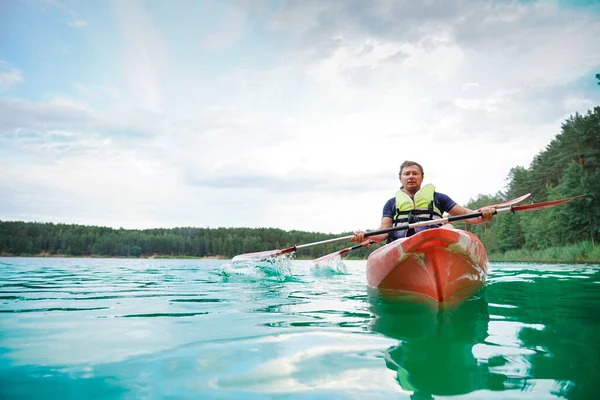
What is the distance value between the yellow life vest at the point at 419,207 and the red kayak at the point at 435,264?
1156mm

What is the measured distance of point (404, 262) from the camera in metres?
4.71

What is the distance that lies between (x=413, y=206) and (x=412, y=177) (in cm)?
67

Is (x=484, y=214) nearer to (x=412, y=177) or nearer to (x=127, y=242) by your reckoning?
(x=412, y=177)

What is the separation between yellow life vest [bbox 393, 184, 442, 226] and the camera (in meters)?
6.21

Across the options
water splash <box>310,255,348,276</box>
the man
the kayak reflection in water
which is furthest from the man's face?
water splash <box>310,255,348,276</box>

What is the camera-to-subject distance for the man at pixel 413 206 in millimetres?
6227

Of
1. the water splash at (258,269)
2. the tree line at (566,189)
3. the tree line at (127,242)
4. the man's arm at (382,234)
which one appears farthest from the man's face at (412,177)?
the tree line at (127,242)

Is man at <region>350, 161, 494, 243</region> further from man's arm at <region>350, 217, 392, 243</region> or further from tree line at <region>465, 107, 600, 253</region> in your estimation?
tree line at <region>465, 107, 600, 253</region>

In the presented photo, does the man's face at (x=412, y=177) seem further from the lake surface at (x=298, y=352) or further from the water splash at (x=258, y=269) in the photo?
the water splash at (x=258, y=269)

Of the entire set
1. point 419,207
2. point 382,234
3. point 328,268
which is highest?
point 419,207

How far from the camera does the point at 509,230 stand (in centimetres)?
5200

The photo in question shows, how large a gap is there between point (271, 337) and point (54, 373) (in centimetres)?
147

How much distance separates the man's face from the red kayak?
1894 millimetres

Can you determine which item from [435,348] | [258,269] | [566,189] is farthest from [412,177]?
[566,189]
